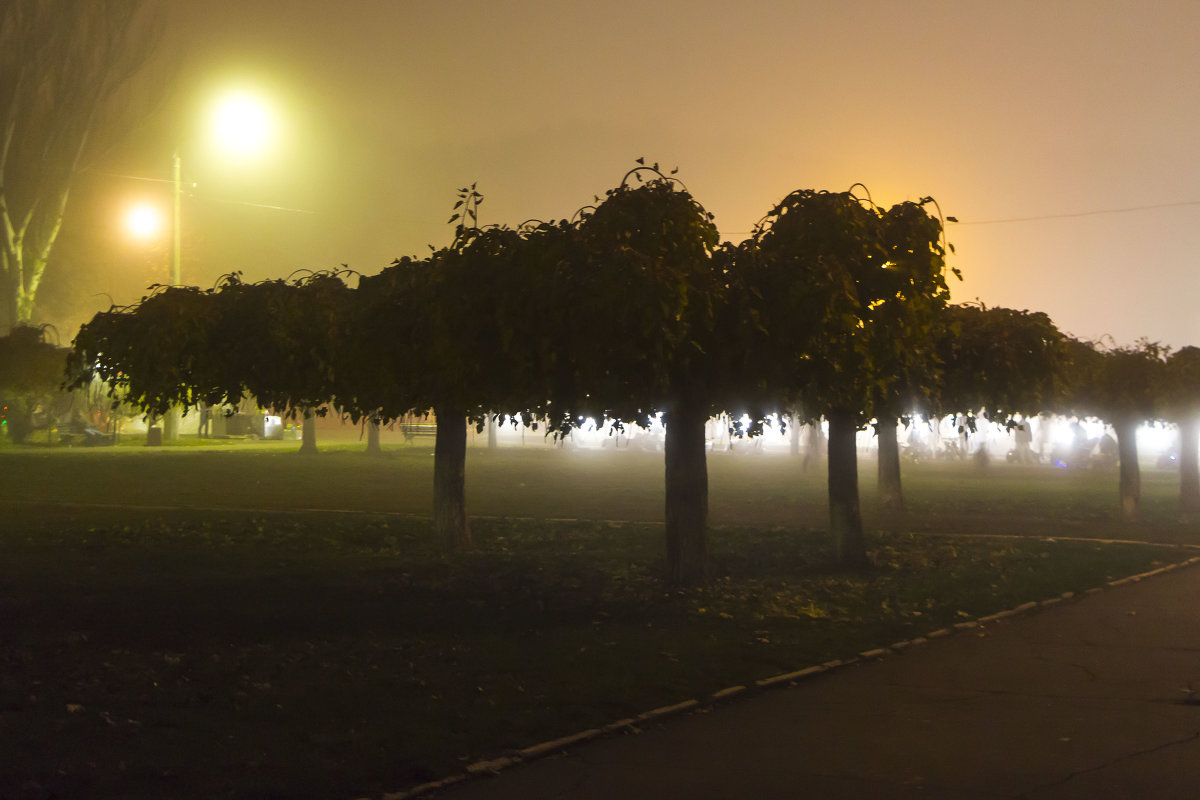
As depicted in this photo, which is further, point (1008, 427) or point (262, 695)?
point (1008, 427)

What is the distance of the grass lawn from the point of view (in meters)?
6.29

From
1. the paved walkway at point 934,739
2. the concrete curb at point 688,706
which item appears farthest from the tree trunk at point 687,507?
the paved walkway at point 934,739

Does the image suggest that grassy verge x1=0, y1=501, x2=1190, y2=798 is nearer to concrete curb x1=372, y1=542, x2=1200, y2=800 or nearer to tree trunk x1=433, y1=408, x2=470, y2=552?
concrete curb x1=372, y1=542, x2=1200, y2=800

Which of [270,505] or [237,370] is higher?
[237,370]

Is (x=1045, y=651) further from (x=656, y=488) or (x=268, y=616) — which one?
(x=656, y=488)

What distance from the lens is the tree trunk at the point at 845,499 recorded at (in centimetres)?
1520

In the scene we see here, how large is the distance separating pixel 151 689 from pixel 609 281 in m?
5.26

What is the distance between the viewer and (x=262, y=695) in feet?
24.5

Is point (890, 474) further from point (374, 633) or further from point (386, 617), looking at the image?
point (374, 633)

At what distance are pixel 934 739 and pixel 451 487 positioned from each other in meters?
10.6

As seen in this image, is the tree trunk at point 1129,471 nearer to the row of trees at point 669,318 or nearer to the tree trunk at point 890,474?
the tree trunk at point 890,474

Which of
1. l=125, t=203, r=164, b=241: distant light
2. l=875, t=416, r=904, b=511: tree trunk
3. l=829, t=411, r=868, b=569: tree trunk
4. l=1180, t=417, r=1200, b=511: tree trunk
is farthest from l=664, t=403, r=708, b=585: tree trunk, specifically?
l=125, t=203, r=164, b=241: distant light

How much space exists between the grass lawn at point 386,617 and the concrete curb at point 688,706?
149mm

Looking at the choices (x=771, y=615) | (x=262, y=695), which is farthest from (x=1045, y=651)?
(x=262, y=695)
